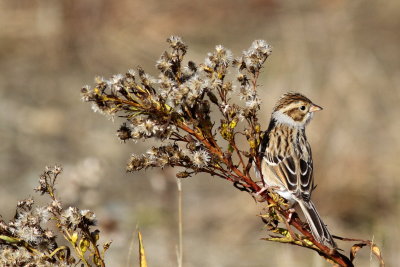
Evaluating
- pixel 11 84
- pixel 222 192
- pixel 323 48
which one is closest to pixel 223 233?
pixel 222 192

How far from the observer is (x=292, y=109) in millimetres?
4703

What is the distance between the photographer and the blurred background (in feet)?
25.6

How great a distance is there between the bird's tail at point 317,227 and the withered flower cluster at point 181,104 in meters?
0.62

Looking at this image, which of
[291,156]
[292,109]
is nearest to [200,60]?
[292,109]

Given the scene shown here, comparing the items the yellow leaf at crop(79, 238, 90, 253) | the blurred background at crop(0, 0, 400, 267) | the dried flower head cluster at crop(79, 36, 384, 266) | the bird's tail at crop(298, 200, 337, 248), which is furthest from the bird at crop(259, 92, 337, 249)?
the blurred background at crop(0, 0, 400, 267)

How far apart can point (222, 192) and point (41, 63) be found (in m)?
3.41

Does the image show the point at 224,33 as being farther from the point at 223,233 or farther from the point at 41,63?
the point at 223,233

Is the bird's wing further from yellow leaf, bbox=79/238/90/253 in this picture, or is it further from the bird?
yellow leaf, bbox=79/238/90/253

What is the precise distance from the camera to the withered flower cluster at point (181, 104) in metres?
2.87

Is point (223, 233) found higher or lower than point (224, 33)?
lower

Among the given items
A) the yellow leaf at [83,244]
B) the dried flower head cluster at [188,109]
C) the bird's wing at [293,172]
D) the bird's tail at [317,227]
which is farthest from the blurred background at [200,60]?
the dried flower head cluster at [188,109]

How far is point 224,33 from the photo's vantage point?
12.8 m

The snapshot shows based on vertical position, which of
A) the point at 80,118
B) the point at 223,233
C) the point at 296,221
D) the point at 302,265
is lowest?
the point at 296,221

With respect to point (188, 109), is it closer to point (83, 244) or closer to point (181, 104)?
point (181, 104)
